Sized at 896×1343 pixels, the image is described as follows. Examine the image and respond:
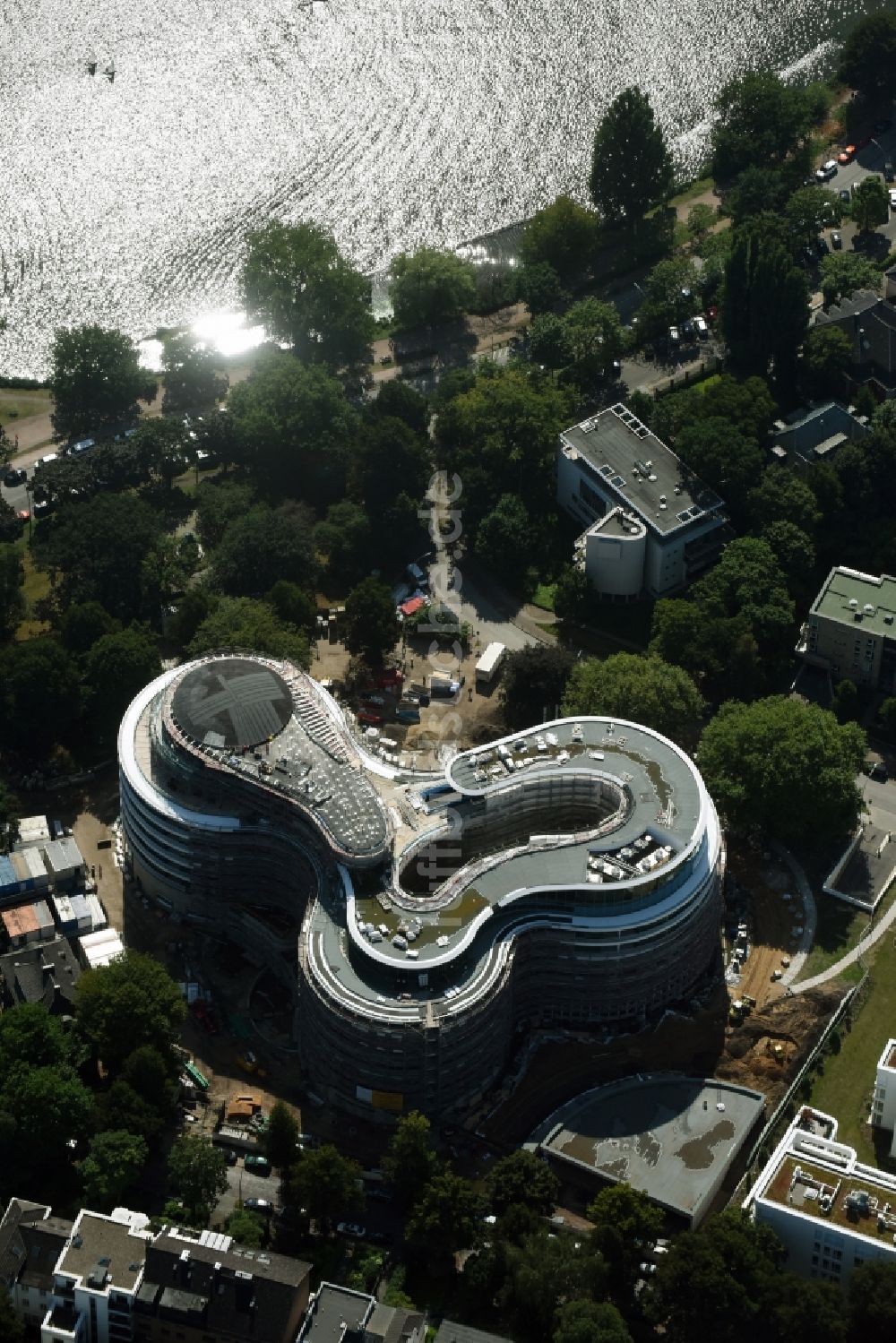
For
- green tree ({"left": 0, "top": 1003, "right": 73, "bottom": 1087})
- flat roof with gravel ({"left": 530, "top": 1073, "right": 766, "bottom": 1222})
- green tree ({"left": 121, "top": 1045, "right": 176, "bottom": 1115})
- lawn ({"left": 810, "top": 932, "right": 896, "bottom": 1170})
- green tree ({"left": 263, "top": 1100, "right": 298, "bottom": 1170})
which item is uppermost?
green tree ({"left": 0, "top": 1003, "right": 73, "bottom": 1087})

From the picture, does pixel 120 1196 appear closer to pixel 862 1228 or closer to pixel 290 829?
pixel 290 829

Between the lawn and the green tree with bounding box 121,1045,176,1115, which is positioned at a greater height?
the green tree with bounding box 121,1045,176,1115

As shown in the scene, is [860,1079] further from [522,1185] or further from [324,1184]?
[324,1184]

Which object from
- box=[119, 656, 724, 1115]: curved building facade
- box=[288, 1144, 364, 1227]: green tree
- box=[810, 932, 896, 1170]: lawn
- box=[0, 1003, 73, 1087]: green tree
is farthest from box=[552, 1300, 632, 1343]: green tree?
box=[0, 1003, 73, 1087]: green tree

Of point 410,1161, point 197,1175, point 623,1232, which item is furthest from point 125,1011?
point 623,1232

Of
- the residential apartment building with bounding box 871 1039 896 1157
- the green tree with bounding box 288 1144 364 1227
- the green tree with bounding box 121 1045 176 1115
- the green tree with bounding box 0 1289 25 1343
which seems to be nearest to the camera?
the green tree with bounding box 0 1289 25 1343

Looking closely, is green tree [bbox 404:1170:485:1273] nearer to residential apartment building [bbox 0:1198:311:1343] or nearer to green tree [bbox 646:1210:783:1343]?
residential apartment building [bbox 0:1198:311:1343]

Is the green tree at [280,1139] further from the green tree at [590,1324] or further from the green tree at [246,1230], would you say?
the green tree at [590,1324]
